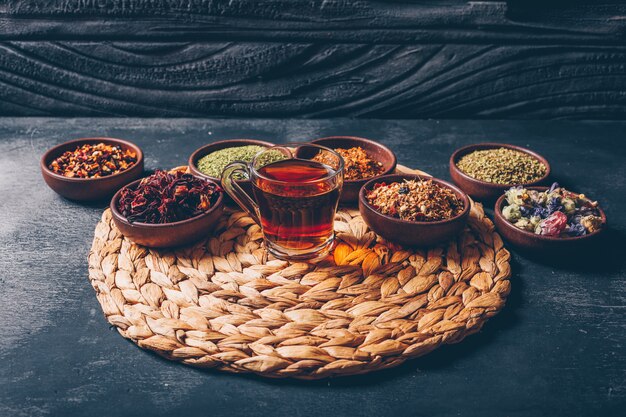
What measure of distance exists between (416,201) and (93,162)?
2.89 ft

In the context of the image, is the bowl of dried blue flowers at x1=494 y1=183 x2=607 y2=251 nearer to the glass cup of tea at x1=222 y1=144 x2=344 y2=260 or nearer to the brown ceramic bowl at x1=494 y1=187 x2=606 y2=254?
the brown ceramic bowl at x1=494 y1=187 x2=606 y2=254

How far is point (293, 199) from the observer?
1.24m

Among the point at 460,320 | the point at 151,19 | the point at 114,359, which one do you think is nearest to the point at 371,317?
the point at 460,320

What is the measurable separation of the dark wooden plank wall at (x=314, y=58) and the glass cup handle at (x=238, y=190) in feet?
2.92

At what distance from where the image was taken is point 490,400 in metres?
0.99

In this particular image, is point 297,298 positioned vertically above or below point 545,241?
below

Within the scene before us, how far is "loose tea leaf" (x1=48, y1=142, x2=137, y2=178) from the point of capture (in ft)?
5.20

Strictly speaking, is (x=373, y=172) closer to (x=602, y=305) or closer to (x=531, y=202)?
(x=531, y=202)

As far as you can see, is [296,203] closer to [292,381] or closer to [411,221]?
[411,221]

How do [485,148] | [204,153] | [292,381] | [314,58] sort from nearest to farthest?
[292,381], [204,153], [485,148], [314,58]

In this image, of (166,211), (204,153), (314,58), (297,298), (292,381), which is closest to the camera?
(292,381)

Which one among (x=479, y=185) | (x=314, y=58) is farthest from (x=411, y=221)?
(x=314, y=58)

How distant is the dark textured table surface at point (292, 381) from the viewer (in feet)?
3.23

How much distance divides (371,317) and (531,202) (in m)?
0.54
